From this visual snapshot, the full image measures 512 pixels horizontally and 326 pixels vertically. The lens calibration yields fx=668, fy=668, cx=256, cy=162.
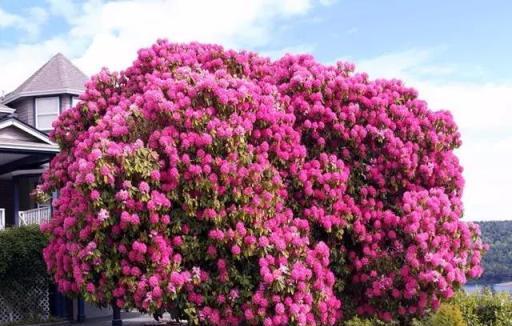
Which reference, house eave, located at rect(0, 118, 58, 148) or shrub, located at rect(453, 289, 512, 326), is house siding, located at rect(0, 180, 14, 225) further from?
shrub, located at rect(453, 289, 512, 326)

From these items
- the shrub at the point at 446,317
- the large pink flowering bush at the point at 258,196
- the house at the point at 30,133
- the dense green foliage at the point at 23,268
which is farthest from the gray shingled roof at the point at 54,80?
the shrub at the point at 446,317

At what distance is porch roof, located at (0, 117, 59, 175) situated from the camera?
22.2 m

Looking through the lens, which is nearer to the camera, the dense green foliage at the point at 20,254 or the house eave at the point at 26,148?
the dense green foliage at the point at 20,254

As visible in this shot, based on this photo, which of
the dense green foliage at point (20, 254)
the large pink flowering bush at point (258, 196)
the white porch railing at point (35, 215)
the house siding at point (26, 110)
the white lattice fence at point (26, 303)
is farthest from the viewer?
the house siding at point (26, 110)

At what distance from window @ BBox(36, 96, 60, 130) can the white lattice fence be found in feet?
38.9

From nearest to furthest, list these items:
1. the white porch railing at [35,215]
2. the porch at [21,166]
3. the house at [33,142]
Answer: the house at [33,142] → the porch at [21,166] → the white porch railing at [35,215]

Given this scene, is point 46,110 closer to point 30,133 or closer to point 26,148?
point 30,133

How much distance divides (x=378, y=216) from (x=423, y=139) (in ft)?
5.89

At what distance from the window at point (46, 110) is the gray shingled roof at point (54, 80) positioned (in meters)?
0.40

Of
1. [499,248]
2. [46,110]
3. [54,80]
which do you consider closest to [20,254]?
[46,110]

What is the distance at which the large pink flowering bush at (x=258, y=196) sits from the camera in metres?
9.83

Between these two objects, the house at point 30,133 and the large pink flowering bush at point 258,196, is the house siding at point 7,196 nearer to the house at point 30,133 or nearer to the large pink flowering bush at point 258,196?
the house at point 30,133

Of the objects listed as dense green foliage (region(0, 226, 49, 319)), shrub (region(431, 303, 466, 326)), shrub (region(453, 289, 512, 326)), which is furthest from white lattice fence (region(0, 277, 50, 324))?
shrub (region(431, 303, 466, 326))

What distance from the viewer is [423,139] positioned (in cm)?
1245
